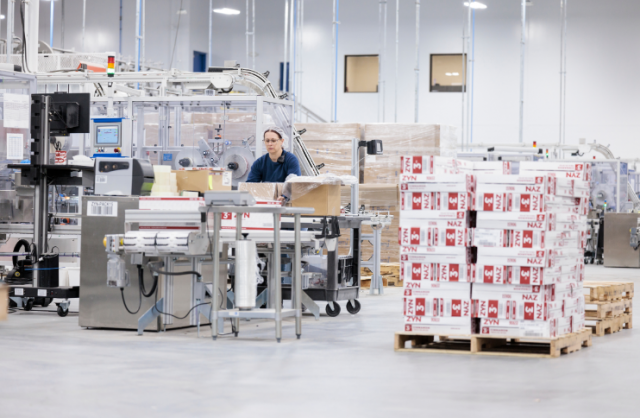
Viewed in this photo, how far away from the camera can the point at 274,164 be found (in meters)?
8.23

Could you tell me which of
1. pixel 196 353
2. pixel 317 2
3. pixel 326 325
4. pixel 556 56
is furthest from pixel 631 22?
pixel 196 353

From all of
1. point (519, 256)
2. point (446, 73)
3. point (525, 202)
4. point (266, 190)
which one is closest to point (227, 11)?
point (446, 73)

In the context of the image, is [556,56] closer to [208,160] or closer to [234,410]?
[208,160]

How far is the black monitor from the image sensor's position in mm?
7480

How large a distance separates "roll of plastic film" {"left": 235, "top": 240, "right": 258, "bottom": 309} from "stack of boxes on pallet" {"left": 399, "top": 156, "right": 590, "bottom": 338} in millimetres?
1024

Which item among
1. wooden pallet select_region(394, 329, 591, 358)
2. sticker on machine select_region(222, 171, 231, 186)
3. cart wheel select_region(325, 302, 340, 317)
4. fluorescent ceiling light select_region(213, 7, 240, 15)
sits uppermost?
fluorescent ceiling light select_region(213, 7, 240, 15)

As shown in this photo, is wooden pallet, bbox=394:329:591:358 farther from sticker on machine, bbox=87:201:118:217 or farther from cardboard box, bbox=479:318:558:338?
sticker on machine, bbox=87:201:118:217

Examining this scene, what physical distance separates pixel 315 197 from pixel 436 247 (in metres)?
1.78

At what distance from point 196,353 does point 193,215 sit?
1101mm

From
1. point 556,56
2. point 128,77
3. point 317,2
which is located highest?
point 317,2

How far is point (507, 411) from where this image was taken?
3.77 metres

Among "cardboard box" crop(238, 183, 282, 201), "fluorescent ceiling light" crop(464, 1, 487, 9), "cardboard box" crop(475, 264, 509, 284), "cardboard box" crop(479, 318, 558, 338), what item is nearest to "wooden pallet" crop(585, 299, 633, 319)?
"cardboard box" crop(479, 318, 558, 338)

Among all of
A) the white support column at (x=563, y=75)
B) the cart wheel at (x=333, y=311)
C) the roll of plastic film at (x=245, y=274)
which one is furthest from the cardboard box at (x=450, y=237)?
the white support column at (x=563, y=75)

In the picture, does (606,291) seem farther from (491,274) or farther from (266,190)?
(266,190)
